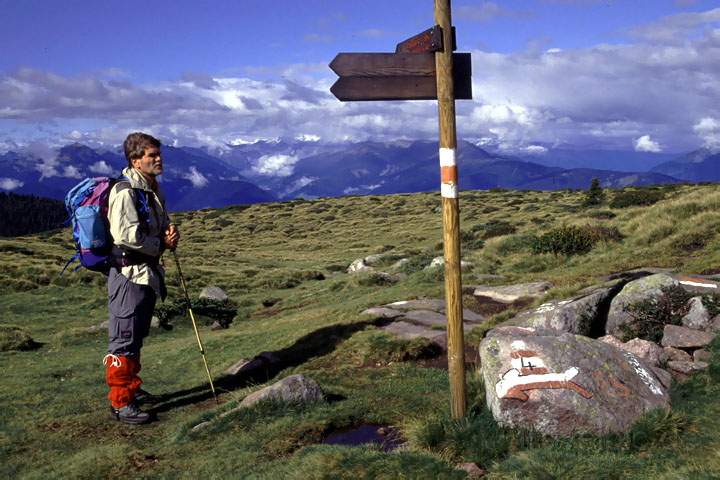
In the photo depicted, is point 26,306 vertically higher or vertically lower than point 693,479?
lower

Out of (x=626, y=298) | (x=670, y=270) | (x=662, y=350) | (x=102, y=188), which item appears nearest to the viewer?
(x=102, y=188)

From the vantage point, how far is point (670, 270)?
13156 millimetres

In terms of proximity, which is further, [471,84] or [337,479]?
[471,84]

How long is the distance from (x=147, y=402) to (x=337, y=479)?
4.83 meters

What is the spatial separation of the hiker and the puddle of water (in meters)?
2.82

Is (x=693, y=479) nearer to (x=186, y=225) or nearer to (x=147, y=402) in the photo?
(x=147, y=402)

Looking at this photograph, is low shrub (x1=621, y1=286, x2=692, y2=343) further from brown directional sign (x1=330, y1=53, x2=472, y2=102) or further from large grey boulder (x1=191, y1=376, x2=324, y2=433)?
brown directional sign (x1=330, y1=53, x2=472, y2=102)

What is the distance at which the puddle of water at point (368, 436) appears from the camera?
6199 millimetres

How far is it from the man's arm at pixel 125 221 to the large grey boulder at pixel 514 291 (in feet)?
27.8

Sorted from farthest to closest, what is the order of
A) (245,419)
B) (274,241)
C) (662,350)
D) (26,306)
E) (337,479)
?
(274,241) → (26,306) → (662,350) → (245,419) → (337,479)

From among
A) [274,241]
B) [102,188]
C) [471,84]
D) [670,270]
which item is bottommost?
[274,241]

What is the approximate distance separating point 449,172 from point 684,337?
16.0ft

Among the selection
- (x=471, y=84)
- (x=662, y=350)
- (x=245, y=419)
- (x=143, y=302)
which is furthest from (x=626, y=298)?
(x=143, y=302)

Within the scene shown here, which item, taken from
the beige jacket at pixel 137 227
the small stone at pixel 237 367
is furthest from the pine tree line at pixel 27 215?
the beige jacket at pixel 137 227
